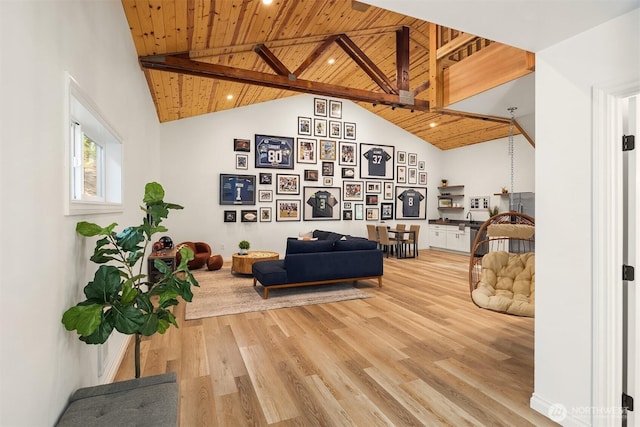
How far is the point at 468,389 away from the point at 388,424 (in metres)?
0.79

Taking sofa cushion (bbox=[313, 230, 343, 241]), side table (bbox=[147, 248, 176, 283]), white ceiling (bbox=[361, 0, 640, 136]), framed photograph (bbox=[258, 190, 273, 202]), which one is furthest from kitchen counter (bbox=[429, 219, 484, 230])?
side table (bbox=[147, 248, 176, 283])

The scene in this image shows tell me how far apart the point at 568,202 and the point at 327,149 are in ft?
24.1

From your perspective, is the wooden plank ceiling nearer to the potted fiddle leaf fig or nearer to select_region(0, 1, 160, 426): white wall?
select_region(0, 1, 160, 426): white wall

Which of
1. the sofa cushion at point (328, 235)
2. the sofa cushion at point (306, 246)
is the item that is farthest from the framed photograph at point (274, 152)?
the sofa cushion at point (306, 246)

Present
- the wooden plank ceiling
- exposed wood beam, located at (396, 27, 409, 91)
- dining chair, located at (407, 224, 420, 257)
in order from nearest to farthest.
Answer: the wooden plank ceiling
exposed wood beam, located at (396, 27, 409, 91)
dining chair, located at (407, 224, 420, 257)

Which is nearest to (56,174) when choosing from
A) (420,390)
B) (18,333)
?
(18,333)

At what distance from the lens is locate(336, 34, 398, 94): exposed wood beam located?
5633 mm

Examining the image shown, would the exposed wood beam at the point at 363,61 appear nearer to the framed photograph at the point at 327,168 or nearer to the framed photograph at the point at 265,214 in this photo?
the framed photograph at the point at 327,168

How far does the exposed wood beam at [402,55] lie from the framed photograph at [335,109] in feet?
10.4

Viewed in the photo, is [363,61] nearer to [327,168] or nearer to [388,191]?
[327,168]

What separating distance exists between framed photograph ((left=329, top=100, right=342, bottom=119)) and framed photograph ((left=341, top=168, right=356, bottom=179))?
153cm

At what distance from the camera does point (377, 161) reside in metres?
9.76

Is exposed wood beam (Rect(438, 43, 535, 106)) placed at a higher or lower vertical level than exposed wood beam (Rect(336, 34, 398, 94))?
lower

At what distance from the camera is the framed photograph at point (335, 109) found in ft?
29.7
